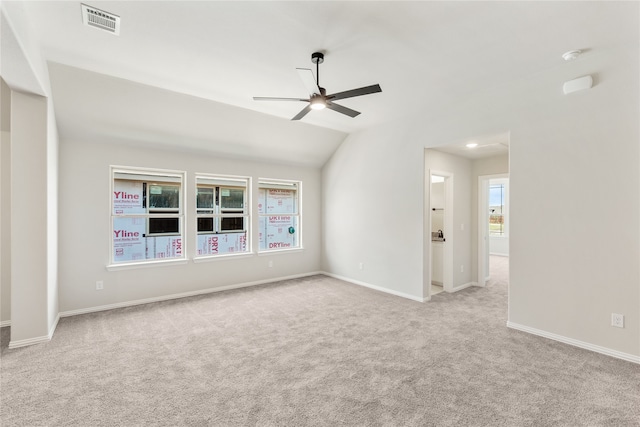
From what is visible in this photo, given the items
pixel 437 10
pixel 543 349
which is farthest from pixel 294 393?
pixel 437 10

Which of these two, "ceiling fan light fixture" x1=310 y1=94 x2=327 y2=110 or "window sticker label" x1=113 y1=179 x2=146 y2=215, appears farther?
"window sticker label" x1=113 y1=179 x2=146 y2=215

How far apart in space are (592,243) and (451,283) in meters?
2.42

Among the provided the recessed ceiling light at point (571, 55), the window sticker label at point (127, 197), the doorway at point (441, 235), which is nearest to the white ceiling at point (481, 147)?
the doorway at point (441, 235)

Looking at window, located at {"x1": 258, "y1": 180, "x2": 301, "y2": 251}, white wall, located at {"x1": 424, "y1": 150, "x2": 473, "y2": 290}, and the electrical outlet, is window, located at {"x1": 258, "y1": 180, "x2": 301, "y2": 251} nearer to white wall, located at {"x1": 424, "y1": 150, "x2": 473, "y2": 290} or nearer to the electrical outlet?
white wall, located at {"x1": 424, "y1": 150, "x2": 473, "y2": 290}

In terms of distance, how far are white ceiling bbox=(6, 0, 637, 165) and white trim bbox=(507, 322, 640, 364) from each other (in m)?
2.95

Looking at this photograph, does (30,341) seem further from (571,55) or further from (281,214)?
(571,55)

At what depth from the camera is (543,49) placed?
2.85 meters

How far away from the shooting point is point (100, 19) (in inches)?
94.4

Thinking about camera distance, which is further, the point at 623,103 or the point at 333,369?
the point at 623,103

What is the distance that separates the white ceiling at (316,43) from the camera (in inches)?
90.8

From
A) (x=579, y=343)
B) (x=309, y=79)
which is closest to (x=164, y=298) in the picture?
(x=309, y=79)

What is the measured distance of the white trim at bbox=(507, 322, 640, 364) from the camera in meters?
2.79

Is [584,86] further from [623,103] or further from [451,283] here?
[451,283]

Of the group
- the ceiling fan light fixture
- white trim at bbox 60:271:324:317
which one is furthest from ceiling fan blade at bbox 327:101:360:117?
white trim at bbox 60:271:324:317
